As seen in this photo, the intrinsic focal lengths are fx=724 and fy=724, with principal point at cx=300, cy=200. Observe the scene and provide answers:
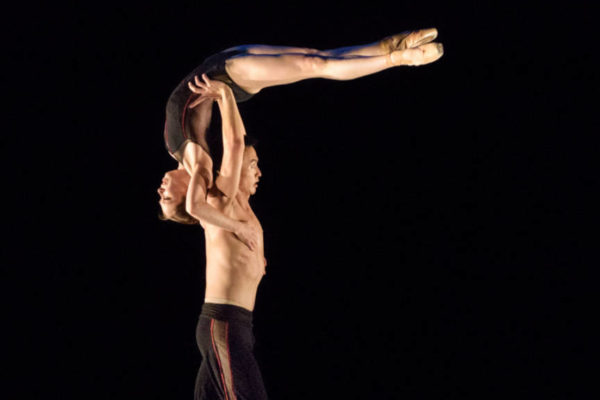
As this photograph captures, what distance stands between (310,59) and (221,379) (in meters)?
1.32

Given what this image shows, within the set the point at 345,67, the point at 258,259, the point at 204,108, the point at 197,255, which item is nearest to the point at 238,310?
the point at 258,259

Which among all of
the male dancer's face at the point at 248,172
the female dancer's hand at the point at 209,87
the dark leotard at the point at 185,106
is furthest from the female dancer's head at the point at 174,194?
the female dancer's hand at the point at 209,87

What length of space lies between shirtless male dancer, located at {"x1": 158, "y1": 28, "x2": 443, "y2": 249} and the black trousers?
Result: 34 cm

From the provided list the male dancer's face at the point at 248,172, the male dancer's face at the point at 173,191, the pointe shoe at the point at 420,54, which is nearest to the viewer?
the pointe shoe at the point at 420,54

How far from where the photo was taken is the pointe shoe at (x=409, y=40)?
2.74 meters

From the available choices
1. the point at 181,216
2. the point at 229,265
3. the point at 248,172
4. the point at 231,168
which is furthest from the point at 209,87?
the point at 229,265

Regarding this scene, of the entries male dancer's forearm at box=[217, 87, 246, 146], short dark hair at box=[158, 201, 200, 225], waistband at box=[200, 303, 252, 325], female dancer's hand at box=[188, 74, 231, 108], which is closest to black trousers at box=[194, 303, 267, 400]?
waistband at box=[200, 303, 252, 325]

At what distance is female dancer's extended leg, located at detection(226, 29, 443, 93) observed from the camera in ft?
8.96

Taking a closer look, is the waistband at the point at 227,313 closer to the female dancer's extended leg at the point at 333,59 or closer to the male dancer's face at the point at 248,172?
the male dancer's face at the point at 248,172

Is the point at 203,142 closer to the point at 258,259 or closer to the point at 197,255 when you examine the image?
the point at 258,259

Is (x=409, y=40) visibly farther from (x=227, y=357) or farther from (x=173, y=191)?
(x=227, y=357)

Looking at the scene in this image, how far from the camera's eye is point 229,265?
3.08m

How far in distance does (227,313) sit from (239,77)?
3.22 feet

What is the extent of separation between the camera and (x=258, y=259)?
3.16 meters
